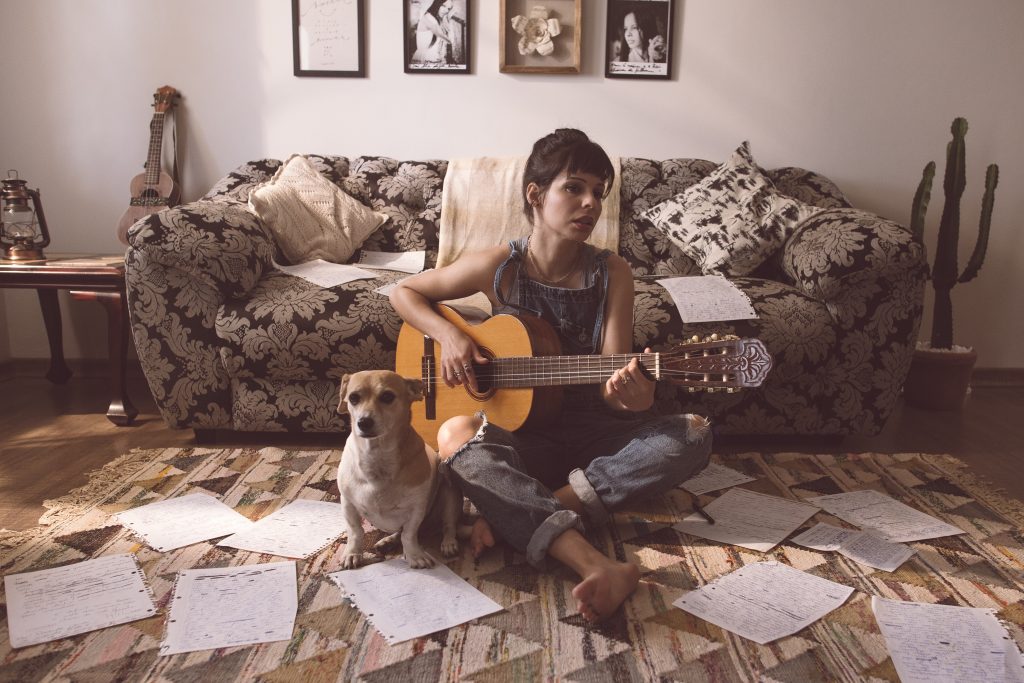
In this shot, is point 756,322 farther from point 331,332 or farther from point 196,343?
point 196,343

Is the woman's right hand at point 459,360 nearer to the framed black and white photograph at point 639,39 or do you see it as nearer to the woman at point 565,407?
the woman at point 565,407

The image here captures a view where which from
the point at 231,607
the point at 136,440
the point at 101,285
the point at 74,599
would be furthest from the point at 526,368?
the point at 101,285

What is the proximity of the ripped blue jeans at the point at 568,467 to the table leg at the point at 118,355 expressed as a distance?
1.56 meters

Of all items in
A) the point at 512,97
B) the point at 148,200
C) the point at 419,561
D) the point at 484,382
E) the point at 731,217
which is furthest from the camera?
the point at 512,97

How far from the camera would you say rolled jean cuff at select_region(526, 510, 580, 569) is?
4.75ft

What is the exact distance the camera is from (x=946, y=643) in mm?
1274

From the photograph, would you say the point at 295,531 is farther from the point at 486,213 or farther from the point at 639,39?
the point at 639,39

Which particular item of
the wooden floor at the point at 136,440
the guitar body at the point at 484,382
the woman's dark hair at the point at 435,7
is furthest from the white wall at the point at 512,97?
the guitar body at the point at 484,382

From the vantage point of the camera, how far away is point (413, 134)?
3297 mm

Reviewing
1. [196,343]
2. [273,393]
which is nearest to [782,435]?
[273,393]

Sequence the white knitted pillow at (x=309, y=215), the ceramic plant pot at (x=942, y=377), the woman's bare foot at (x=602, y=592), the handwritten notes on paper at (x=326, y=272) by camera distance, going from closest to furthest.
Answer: the woman's bare foot at (x=602, y=592) < the handwritten notes on paper at (x=326, y=272) < the white knitted pillow at (x=309, y=215) < the ceramic plant pot at (x=942, y=377)

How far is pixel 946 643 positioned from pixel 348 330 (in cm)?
166

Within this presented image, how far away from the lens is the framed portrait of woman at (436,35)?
3160mm

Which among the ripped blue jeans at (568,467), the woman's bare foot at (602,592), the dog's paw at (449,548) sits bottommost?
the dog's paw at (449,548)
